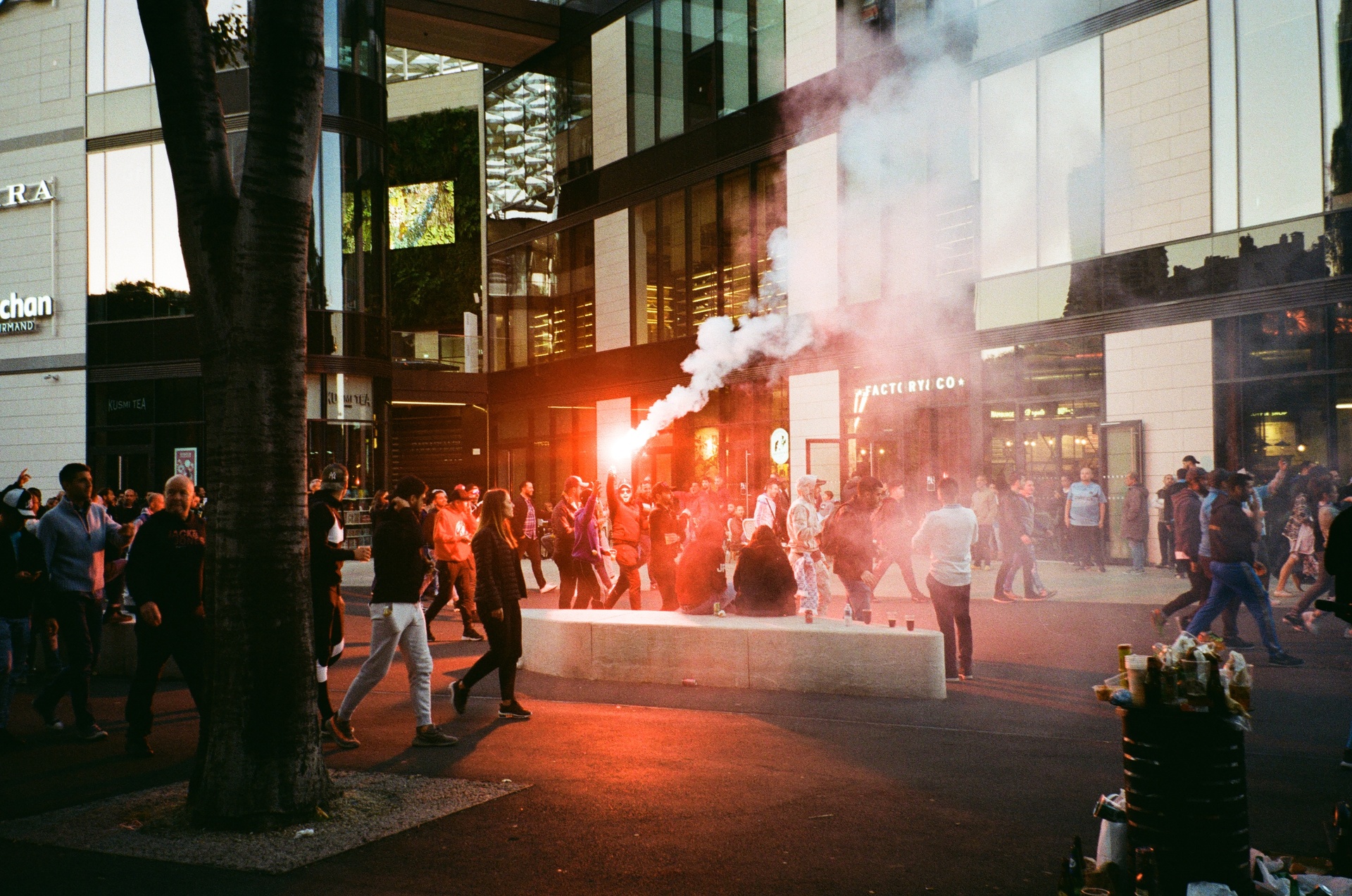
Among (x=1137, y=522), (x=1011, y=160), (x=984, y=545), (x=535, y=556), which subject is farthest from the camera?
(x=1011, y=160)

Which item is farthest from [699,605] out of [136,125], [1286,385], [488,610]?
[136,125]

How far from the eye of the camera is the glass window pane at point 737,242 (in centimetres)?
2353

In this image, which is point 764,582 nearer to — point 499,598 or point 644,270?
point 499,598

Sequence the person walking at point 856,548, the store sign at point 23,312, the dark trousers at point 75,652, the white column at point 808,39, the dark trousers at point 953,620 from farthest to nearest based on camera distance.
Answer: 1. the store sign at point 23,312
2. the white column at point 808,39
3. the person walking at point 856,548
4. the dark trousers at point 953,620
5. the dark trousers at point 75,652

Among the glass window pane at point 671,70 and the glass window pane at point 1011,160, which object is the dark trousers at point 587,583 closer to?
the glass window pane at point 1011,160

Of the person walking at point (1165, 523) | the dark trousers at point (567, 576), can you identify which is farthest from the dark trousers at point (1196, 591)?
the dark trousers at point (567, 576)

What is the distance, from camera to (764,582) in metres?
9.24

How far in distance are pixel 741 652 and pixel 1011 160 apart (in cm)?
1232

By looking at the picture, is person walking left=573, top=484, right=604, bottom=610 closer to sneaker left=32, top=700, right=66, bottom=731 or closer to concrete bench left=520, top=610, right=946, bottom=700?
concrete bench left=520, top=610, right=946, bottom=700

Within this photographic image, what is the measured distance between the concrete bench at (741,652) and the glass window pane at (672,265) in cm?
1645

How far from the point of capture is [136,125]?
25.9 meters

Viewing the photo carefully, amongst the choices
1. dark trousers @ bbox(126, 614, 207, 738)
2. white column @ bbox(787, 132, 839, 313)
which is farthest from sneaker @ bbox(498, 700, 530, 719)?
white column @ bbox(787, 132, 839, 313)

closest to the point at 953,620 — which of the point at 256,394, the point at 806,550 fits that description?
the point at 806,550

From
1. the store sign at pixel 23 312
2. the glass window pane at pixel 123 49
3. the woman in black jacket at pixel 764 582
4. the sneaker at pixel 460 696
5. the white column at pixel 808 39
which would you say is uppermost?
the glass window pane at pixel 123 49
